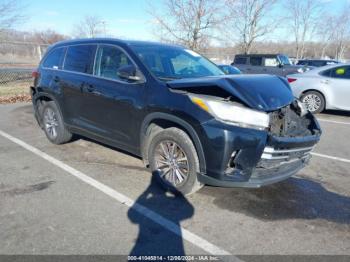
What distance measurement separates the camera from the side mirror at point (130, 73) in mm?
3886

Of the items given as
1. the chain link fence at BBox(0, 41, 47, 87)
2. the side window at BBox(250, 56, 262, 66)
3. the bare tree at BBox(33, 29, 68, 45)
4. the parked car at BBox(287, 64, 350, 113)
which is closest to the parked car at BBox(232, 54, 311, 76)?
the side window at BBox(250, 56, 262, 66)

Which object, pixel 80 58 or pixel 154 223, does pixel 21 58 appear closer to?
pixel 80 58

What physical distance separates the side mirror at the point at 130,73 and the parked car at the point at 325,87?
6.85m

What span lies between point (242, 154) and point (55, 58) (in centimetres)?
399

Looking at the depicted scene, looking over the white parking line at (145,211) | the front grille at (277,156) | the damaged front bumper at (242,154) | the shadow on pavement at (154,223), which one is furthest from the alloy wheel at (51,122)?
the front grille at (277,156)

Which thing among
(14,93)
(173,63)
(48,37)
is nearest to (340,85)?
(173,63)

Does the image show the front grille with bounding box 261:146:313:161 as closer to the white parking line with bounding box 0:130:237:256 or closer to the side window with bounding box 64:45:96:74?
the white parking line with bounding box 0:130:237:256

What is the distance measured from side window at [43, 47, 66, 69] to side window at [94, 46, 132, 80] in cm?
116

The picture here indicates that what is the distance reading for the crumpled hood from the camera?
10.8 feet

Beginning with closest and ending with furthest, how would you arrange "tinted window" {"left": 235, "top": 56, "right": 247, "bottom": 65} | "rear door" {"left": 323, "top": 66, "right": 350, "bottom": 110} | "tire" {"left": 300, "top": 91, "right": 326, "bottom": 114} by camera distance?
"rear door" {"left": 323, "top": 66, "right": 350, "bottom": 110} → "tire" {"left": 300, "top": 91, "right": 326, "bottom": 114} → "tinted window" {"left": 235, "top": 56, "right": 247, "bottom": 65}

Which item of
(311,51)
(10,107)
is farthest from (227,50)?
(311,51)

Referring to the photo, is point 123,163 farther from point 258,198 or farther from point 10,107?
point 10,107

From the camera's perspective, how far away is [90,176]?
4336mm

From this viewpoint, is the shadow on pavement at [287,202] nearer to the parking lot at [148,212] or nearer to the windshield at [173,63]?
the parking lot at [148,212]
